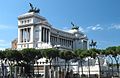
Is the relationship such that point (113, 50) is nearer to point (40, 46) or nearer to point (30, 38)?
point (40, 46)

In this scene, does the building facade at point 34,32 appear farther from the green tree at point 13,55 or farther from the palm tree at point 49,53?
the green tree at point 13,55

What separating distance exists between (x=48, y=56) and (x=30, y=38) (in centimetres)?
4251

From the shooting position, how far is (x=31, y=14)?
14100 cm

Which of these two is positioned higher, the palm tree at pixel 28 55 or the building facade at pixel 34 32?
the building facade at pixel 34 32

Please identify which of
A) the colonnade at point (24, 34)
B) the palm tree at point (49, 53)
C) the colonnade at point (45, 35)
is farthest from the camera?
the colonnade at point (24, 34)

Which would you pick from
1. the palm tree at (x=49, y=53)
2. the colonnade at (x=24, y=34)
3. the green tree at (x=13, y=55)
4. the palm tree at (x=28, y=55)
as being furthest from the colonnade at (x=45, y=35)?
the green tree at (x=13, y=55)

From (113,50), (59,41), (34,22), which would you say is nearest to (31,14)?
(34,22)

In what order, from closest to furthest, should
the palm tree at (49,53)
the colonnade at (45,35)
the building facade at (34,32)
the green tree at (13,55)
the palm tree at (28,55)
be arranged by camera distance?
the green tree at (13,55) → the palm tree at (28,55) → the palm tree at (49,53) → the building facade at (34,32) → the colonnade at (45,35)

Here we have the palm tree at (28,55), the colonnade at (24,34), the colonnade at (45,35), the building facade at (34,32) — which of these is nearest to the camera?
the palm tree at (28,55)

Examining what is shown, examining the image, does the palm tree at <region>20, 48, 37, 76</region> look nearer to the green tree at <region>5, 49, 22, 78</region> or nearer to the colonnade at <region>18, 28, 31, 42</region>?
the green tree at <region>5, 49, 22, 78</region>

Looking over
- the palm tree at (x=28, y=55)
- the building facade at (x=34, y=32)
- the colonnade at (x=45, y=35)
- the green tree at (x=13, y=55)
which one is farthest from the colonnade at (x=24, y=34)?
the palm tree at (x=28, y=55)

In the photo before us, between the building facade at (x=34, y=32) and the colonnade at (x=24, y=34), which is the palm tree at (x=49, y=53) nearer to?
the building facade at (x=34, y=32)

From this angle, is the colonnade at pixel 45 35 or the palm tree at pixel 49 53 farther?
the colonnade at pixel 45 35

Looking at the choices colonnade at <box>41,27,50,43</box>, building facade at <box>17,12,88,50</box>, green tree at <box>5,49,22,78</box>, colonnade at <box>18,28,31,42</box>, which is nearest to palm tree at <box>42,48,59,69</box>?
green tree at <box>5,49,22,78</box>
